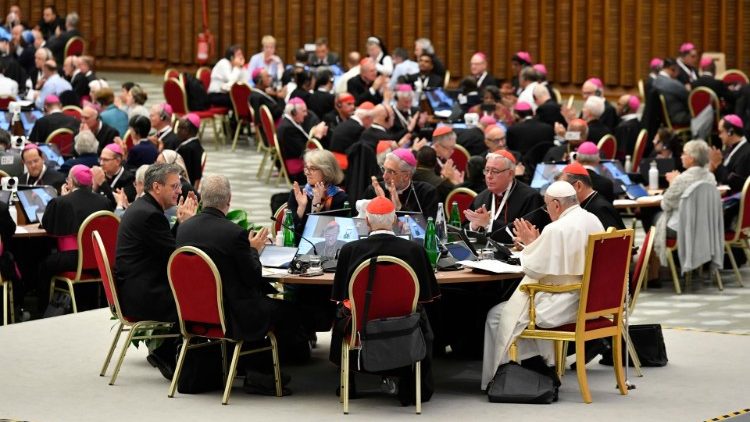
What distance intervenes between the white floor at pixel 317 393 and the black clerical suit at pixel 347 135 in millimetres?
5338

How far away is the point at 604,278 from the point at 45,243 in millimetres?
4747

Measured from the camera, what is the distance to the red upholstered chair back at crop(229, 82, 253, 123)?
17.8 meters

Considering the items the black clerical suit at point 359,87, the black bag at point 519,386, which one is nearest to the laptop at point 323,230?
the black bag at point 519,386

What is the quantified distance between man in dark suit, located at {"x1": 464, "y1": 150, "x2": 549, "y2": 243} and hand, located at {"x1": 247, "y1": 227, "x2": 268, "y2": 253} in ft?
4.99

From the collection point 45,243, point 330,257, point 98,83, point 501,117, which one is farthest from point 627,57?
point 330,257

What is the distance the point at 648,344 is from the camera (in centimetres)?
857

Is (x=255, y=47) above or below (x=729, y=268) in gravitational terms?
above

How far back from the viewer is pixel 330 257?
8.09 meters

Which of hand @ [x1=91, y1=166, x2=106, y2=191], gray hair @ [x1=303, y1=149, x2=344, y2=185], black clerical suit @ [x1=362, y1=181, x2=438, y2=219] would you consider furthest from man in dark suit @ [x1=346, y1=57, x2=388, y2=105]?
gray hair @ [x1=303, y1=149, x2=344, y2=185]

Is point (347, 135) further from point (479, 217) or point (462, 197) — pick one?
point (479, 217)

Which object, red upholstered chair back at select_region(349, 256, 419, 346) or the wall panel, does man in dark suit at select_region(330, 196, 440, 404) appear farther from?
the wall panel

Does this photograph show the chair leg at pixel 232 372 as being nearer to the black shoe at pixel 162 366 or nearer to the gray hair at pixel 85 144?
the black shoe at pixel 162 366

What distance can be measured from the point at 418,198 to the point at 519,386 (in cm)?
224

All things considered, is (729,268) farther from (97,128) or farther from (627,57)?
(627,57)
